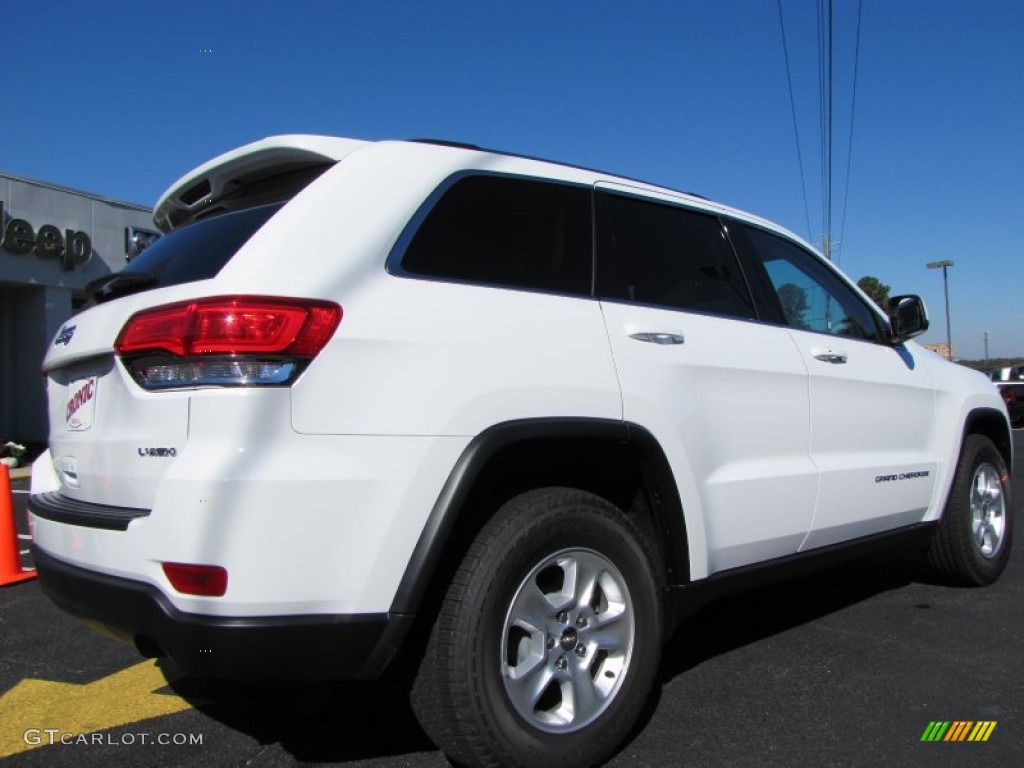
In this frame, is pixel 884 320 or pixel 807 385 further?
pixel 884 320

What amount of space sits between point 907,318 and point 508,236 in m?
2.62

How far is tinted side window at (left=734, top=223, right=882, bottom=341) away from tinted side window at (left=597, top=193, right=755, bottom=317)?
274 mm

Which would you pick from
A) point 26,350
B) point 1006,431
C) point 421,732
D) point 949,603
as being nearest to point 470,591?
point 421,732

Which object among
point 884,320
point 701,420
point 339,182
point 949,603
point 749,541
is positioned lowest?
point 949,603

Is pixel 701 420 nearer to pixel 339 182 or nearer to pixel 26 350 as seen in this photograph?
pixel 339 182

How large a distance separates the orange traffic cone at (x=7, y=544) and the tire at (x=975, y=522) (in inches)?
218

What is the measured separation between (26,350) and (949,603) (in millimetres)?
16213

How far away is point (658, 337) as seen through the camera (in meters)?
2.91

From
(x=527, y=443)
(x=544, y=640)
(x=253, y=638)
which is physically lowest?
(x=544, y=640)

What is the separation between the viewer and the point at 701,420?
297 cm

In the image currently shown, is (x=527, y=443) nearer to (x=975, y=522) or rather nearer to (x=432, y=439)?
(x=432, y=439)

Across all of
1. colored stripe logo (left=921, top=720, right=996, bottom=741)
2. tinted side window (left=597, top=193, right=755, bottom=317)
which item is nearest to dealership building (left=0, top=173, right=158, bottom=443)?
tinted side window (left=597, top=193, right=755, bottom=317)

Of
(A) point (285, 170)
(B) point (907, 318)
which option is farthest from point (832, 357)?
(A) point (285, 170)

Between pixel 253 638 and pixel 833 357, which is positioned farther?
pixel 833 357
